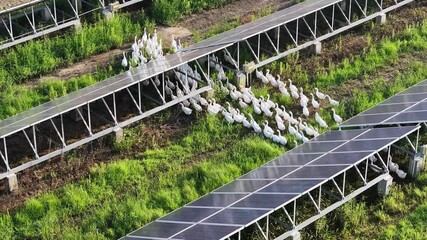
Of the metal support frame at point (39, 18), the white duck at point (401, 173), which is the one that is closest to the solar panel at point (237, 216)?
the white duck at point (401, 173)

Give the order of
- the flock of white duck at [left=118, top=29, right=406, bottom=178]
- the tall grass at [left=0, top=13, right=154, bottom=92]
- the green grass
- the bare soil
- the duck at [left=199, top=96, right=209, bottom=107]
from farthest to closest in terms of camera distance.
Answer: the tall grass at [left=0, top=13, right=154, bottom=92] → the duck at [left=199, top=96, right=209, bottom=107] → the flock of white duck at [left=118, top=29, right=406, bottom=178] → the bare soil → the green grass

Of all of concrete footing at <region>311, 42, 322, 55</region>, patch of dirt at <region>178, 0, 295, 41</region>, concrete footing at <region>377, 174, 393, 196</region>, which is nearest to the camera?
concrete footing at <region>377, 174, 393, 196</region>

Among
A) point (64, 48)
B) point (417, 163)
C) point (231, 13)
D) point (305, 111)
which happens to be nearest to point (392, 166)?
point (417, 163)

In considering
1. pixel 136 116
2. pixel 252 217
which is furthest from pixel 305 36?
pixel 252 217

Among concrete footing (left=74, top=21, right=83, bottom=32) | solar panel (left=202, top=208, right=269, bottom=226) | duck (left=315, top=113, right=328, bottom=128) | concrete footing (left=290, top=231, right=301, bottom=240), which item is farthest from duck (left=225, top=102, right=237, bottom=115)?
concrete footing (left=74, top=21, right=83, bottom=32)

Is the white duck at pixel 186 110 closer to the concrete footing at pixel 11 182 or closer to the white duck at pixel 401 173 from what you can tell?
the concrete footing at pixel 11 182

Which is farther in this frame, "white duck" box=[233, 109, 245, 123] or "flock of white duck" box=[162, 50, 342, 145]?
"white duck" box=[233, 109, 245, 123]

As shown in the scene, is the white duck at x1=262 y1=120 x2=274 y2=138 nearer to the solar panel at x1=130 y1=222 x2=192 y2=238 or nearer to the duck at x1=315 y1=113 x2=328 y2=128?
the duck at x1=315 y1=113 x2=328 y2=128
